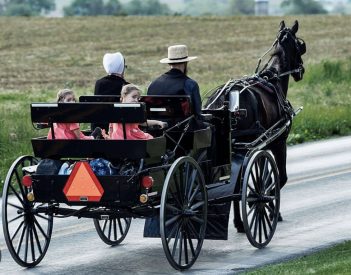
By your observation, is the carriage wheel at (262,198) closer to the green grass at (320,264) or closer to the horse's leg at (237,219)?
the horse's leg at (237,219)

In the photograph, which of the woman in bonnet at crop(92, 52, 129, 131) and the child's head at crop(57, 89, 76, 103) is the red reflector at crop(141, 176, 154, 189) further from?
the woman in bonnet at crop(92, 52, 129, 131)

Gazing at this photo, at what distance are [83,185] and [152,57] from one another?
3452 cm

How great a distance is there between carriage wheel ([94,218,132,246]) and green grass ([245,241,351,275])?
203 cm

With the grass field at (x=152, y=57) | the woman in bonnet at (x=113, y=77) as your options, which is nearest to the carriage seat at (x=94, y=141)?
the woman in bonnet at (x=113, y=77)

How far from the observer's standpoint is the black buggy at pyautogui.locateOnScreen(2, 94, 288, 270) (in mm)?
10188

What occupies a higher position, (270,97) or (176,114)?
(176,114)

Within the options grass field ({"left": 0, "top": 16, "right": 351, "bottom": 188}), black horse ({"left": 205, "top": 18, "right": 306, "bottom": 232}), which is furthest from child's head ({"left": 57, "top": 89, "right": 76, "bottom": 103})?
grass field ({"left": 0, "top": 16, "right": 351, "bottom": 188})

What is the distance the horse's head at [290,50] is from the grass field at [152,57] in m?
4.35

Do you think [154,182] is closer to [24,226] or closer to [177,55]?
[24,226]

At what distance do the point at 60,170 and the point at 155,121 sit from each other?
99 centimetres

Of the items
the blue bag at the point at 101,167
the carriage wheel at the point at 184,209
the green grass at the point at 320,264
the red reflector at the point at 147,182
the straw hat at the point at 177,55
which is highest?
the straw hat at the point at 177,55

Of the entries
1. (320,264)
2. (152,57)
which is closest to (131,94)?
(320,264)

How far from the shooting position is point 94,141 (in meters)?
10.3

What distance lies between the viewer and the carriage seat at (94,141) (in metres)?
10.2
